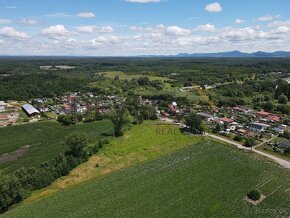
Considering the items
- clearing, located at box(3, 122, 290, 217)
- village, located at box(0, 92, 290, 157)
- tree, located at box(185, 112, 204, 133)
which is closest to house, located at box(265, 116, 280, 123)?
village, located at box(0, 92, 290, 157)

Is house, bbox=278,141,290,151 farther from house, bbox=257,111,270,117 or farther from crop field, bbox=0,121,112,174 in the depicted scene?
crop field, bbox=0,121,112,174

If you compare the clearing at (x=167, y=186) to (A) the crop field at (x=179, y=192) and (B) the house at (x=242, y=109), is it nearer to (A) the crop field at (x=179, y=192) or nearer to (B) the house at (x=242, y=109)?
(A) the crop field at (x=179, y=192)

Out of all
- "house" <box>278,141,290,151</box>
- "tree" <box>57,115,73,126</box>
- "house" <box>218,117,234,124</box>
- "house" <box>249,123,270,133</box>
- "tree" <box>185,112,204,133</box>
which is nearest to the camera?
"house" <box>278,141,290,151</box>

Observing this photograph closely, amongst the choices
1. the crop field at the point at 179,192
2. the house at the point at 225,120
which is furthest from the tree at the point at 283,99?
the crop field at the point at 179,192

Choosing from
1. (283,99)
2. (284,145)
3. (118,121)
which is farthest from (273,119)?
(118,121)

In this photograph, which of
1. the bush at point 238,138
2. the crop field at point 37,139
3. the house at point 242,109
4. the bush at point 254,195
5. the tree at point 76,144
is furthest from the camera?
the house at point 242,109

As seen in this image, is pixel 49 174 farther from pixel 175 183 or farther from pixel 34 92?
pixel 34 92

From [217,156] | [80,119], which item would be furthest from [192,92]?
[217,156]
